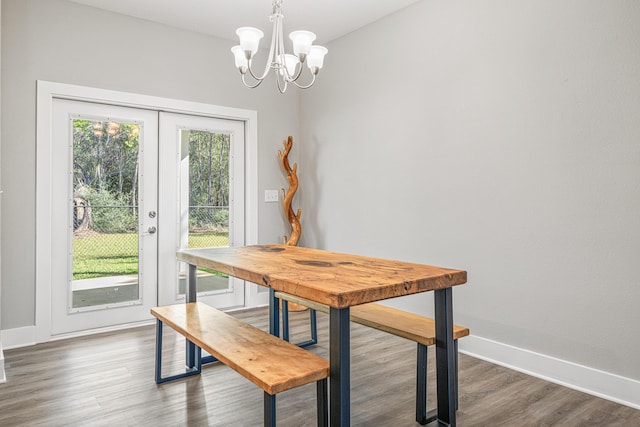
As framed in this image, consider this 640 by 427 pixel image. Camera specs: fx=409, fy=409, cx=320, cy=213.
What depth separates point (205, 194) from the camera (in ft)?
13.1

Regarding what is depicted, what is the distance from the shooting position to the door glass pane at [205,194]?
3.88 metres

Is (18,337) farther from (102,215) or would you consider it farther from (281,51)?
(281,51)

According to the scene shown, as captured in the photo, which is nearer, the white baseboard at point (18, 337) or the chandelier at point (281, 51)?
the chandelier at point (281, 51)

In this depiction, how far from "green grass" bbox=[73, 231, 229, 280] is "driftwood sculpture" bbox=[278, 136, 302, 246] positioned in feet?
4.77

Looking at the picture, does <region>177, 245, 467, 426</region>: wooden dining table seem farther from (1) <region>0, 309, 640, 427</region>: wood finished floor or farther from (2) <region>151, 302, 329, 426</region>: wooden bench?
(1) <region>0, 309, 640, 427</region>: wood finished floor

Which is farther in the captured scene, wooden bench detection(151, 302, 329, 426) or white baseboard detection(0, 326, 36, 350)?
white baseboard detection(0, 326, 36, 350)

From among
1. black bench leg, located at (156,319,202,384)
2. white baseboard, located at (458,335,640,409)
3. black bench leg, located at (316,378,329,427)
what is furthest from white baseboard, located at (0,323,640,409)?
black bench leg, located at (316,378,329,427)

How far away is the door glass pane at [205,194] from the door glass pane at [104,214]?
0.43 meters

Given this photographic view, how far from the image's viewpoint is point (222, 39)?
4031 millimetres

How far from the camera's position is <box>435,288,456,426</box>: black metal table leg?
5.83 ft

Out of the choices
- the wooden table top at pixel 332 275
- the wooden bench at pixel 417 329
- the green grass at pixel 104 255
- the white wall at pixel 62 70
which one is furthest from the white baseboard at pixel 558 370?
the white wall at pixel 62 70

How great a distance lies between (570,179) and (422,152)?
112 centimetres

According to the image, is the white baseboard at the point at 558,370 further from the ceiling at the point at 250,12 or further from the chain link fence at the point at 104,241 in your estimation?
the chain link fence at the point at 104,241

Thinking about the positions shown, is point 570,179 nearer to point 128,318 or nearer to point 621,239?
point 621,239
